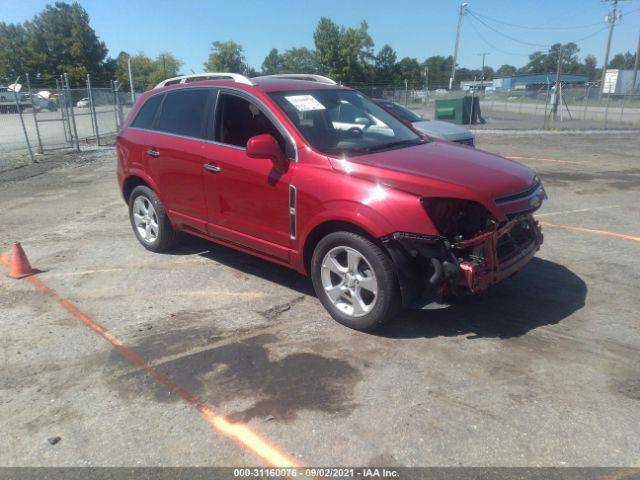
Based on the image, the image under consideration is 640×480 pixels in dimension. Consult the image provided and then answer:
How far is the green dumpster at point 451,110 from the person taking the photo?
1020 inches

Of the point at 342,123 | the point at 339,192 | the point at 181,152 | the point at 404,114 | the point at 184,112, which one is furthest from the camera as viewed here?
the point at 404,114

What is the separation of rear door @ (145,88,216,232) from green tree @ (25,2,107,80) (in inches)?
2980

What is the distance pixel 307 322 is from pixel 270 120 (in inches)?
69.5

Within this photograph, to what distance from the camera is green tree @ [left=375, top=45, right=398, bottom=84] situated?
7106cm

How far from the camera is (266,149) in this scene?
4051 mm

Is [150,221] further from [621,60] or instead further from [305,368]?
[621,60]

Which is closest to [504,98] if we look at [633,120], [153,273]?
[633,120]

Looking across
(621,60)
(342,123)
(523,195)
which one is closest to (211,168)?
(342,123)

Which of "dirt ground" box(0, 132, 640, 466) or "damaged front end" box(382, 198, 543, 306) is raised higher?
"damaged front end" box(382, 198, 543, 306)

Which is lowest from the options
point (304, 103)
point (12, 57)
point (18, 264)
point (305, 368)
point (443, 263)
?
point (305, 368)

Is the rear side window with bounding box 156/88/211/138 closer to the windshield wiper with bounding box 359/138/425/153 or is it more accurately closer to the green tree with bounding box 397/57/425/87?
the windshield wiper with bounding box 359/138/425/153

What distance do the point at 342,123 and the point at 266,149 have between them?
96 cm

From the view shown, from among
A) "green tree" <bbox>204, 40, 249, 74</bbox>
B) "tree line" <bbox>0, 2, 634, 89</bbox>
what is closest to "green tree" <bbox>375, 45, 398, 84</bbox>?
"tree line" <bbox>0, 2, 634, 89</bbox>

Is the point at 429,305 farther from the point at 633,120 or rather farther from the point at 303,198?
the point at 633,120
